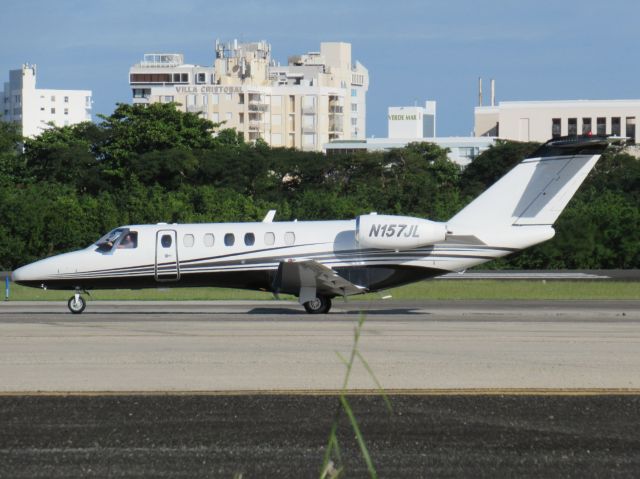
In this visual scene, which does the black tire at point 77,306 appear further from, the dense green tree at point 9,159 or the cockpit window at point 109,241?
the dense green tree at point 9,159

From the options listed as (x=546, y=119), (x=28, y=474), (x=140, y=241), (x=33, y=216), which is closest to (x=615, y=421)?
(x=28, y=474)

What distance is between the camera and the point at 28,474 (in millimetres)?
10594

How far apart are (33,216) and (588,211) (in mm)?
27539

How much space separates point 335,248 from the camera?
30.1 metres

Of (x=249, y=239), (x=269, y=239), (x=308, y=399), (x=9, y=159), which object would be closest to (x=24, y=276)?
(x=249, y=239)

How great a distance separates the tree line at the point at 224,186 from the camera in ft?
188

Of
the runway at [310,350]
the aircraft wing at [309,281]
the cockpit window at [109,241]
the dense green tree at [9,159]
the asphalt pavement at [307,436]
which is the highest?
the dense green tree at [9,159]

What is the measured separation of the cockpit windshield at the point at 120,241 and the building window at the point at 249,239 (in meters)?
2.72

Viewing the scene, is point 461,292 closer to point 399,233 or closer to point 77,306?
point 399,233

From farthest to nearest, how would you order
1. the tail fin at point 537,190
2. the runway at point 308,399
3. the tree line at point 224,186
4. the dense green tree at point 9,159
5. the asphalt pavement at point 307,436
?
the dense green tree at point 9,159
the tree line at point 224,186
the tail fin at point 537,190
the runway at point 308,399
the asphalt pavement at point 307,436

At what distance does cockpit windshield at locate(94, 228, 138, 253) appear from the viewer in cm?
3069

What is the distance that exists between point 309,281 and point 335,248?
1.03 m

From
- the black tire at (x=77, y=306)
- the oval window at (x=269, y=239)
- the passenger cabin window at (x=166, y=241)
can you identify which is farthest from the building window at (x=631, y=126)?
the black tire at (x=77, y=306)

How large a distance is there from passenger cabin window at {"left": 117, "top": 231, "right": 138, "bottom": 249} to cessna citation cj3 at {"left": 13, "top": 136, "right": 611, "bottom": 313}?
0.02m
